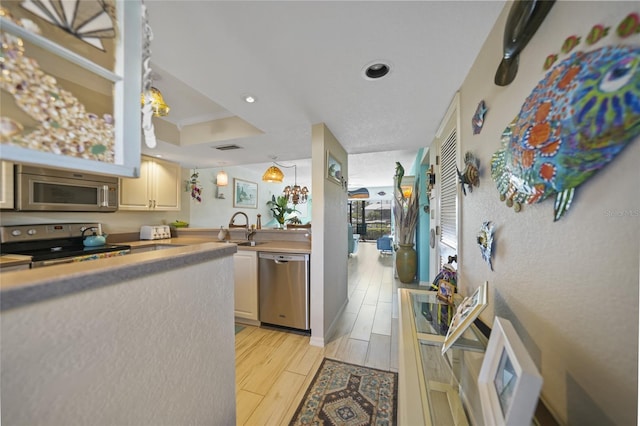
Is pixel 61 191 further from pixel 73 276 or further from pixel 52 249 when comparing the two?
pixel 73 276

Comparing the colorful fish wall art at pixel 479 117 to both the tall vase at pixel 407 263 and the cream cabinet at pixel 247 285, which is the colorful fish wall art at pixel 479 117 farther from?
the tall vase at pixel 407 263

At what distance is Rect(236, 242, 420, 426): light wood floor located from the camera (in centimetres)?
145

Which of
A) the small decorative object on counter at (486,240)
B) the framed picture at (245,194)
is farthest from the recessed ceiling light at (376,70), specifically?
the framed picture at (245,194)

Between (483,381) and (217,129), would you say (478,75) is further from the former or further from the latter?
(217,129)

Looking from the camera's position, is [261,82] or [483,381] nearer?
[483,381]

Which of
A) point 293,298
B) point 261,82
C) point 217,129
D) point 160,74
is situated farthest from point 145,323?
point 217,129

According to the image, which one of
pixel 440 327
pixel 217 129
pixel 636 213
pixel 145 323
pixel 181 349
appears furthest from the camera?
pixel 217 129

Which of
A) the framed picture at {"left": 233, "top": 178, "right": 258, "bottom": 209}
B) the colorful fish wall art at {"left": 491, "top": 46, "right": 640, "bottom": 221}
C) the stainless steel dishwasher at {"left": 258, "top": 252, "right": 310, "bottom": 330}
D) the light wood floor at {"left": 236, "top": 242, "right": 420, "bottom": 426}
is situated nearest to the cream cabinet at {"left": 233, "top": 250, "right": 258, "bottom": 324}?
the stainless steel dishwasher at {"left": 258, "top": 252, "right": 310, "bottom": 330}

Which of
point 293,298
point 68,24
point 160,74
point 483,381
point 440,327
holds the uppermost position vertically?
point 160,74

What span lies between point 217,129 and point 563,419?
3208 millimetres

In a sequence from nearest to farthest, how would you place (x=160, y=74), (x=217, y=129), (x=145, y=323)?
(x=145, y=323) → (x=160, y=74) → (x=217, y=129)

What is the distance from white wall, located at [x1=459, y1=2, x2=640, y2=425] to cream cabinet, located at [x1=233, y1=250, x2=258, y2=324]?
2.26 metres

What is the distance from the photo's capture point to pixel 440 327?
1147mm

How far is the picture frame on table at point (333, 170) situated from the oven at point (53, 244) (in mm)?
2342
